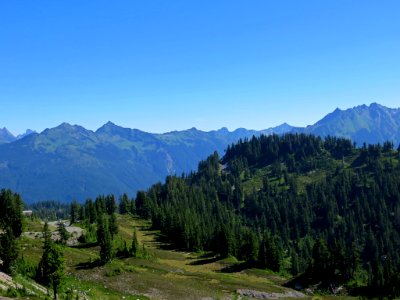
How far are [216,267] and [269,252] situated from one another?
776 inches

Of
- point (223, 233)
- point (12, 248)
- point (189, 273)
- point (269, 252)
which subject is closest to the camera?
point (12, 248)

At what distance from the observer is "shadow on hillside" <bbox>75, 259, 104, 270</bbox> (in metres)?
98.2

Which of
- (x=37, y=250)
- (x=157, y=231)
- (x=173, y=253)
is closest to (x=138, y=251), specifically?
(x=173, y=253)

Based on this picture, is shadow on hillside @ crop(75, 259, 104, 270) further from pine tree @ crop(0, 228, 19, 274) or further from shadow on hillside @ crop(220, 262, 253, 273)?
shadow on hillside @ crop(220, 262, 253, 273)

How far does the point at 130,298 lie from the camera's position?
79.4m

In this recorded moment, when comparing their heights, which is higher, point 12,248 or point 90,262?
point 12,248

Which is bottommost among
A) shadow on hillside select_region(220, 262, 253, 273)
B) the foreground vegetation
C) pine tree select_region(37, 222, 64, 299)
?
shadow on hillside select_region(220, 262, 253, 273)

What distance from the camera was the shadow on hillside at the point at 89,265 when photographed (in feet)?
322

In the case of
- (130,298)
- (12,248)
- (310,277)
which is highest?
(12,248)

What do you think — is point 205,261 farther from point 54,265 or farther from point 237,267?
point 54,265

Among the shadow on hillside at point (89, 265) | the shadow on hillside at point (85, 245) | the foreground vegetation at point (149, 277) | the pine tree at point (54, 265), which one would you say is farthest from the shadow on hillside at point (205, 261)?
the pine tree at point (54, 265)

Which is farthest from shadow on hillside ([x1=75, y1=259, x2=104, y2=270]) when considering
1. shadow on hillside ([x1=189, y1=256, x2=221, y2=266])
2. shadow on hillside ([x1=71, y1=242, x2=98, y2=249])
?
shadow on hillside ([x1=189, y1=256, x2=221, y2=266])

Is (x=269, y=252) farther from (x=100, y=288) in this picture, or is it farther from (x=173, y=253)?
(x=100, y=288)

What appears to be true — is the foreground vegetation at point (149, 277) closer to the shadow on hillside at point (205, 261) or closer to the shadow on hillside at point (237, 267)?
the shadow on hillside at point (205, 261)
